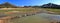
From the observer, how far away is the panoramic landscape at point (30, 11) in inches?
60.0

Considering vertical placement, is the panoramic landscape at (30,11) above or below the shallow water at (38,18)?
above

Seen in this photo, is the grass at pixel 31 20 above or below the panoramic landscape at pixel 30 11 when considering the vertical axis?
below

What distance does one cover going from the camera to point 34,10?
159cm

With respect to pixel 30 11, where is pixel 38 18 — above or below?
below

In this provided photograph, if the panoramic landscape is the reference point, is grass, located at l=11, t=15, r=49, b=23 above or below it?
below

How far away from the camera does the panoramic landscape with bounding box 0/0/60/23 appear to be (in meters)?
1.52

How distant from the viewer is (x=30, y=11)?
5.21 ft

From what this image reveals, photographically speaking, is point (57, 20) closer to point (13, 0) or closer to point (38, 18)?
point (38, 18)

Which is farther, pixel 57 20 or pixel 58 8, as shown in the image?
pixel 58 8

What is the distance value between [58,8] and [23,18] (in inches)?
23.9

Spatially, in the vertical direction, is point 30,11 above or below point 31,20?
above

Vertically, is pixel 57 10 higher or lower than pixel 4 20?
higher

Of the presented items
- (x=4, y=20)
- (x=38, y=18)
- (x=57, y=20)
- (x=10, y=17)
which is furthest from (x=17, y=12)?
(x=57, y=20)

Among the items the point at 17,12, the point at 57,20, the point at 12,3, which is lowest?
the point at 57,20
